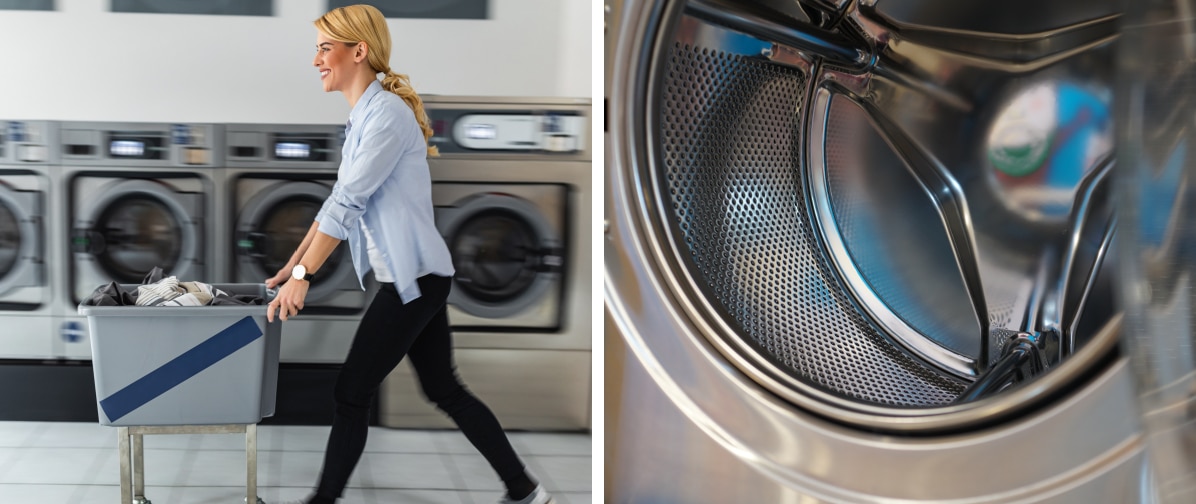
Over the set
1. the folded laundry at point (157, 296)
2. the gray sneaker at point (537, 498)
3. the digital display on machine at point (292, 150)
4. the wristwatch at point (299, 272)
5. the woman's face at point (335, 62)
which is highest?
the woman's face at point (335, 62)

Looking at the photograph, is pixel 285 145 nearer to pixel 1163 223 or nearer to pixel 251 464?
pixel 251 464

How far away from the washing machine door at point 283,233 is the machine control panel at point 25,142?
590 millimetres

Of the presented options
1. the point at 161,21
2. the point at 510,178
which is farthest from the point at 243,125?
the point at 510,178

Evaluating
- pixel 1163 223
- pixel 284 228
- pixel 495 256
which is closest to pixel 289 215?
pixel 284 228

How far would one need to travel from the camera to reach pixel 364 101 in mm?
1894

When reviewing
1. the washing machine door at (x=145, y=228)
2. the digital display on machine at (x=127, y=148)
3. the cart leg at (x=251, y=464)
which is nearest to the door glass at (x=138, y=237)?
the washing machine door at (x=145, y=228)

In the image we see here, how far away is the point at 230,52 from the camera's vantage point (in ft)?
8.02

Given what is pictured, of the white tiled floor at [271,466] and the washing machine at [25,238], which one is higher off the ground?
the washing machine at [25,238]

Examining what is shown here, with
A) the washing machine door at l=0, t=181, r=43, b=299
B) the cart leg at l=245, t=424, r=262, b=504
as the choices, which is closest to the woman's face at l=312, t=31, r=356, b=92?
the cart leg at l=245, t=424, r=262, b=504

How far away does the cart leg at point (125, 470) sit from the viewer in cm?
→ 189

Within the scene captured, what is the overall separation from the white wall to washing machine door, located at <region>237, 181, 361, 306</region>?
0.21 m

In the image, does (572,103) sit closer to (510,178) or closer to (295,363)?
(510,178)

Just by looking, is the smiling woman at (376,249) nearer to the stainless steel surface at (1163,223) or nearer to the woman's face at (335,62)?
the woman's face at (335,62)

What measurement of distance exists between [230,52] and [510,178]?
2.75ft
